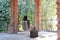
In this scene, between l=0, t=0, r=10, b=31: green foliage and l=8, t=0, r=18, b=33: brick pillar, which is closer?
l=8, t=0, r=18, b=33: brick pillar

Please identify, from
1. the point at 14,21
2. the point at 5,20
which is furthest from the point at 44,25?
the point at 14,21

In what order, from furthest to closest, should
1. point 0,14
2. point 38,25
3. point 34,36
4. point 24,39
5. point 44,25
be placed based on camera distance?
point 44,25, point 0,14, point 38,25, point 34,36, point 24,39

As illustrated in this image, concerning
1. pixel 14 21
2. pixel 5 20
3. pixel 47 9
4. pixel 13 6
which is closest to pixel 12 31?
pixel 14 21

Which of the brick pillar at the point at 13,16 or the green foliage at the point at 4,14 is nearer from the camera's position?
the brick pillar at the point at 13,16

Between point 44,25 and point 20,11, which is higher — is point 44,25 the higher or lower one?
the lower one

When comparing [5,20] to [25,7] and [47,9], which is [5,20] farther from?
[47,9]

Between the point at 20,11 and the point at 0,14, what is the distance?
151cm

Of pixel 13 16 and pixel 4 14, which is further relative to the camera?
pixel 4 14

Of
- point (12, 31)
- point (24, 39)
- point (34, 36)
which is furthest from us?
point (12, 31)

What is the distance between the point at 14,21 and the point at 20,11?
321 cm

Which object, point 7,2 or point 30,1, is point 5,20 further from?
point 30,1

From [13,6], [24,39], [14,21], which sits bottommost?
[24,39]

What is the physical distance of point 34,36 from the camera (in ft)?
26.2

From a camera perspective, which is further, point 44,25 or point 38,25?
point 44,25
